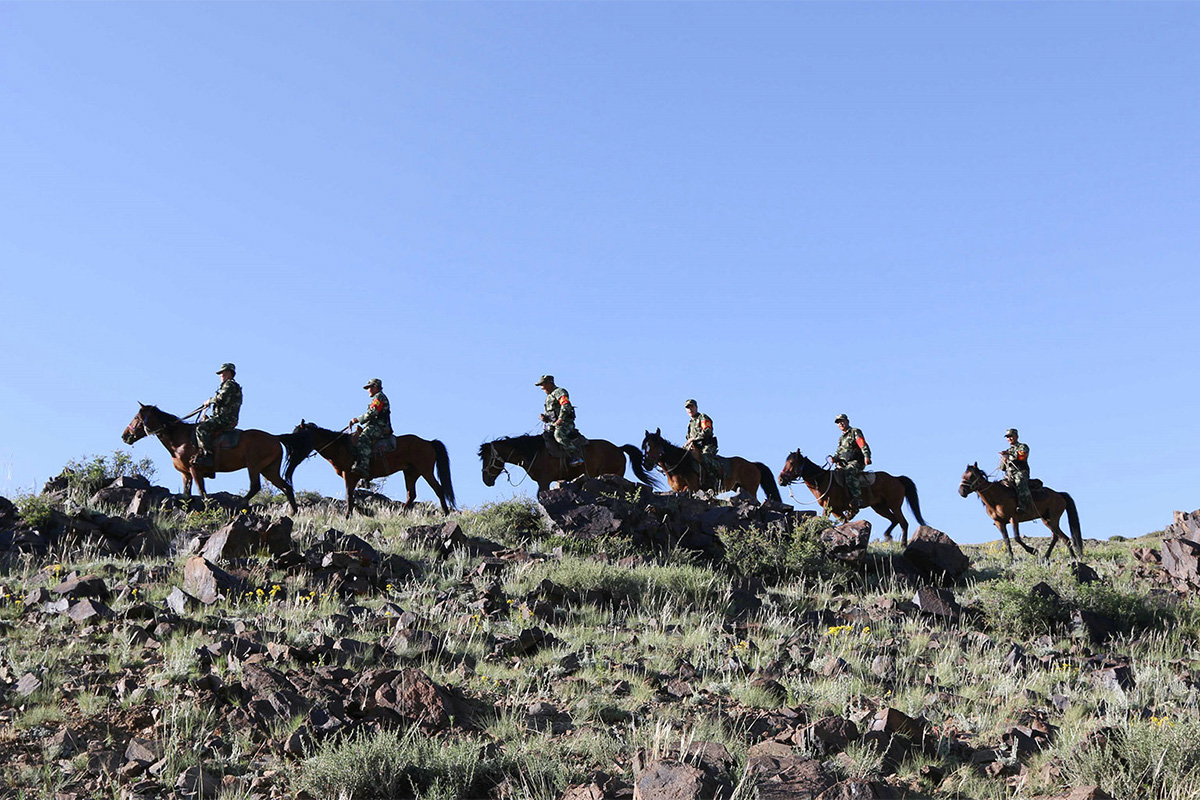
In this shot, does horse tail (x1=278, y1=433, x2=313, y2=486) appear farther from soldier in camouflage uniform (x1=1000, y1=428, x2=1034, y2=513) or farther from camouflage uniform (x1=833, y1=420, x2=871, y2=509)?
soldier in camouflage uniform (x1=1000, y1=428, x2=1034, y2=513)

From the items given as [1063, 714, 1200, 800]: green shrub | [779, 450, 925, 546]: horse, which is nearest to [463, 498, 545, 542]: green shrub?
[779, 450, 925, 546]: horse

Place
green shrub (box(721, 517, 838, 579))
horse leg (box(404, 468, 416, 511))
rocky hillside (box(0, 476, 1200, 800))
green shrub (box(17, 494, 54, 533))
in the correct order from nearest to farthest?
rocky hillside (box(0, 476, 1200, 800)) < green shrub (box(17, 494, 54, 533)) < green shrub (box(721, 517, 838, 579)) < horse leg (box(404, 468, 416, 511))

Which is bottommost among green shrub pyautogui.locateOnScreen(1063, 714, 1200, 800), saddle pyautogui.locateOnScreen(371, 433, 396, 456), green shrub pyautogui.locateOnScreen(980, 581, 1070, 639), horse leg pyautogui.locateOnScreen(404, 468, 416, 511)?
green shrub pyautogui.locateOnScreen(1063, 714, 1200, 800)

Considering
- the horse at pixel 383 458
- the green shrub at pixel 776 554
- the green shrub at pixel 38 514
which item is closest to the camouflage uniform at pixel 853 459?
the green shrub at pixel 776 554

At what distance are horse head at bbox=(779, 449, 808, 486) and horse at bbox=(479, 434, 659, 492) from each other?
11.6 feet

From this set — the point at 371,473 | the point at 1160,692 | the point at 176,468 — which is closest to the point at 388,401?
the point at 371,473

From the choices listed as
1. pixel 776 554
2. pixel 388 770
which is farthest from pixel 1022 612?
pixel 388 770

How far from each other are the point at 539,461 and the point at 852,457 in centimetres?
779

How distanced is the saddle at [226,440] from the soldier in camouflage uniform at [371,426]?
2.48 metres

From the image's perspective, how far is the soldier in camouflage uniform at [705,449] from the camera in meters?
24.6

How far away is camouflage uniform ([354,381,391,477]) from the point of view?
22375mm

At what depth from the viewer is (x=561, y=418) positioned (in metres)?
22.6

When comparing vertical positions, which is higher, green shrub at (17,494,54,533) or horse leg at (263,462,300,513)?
horse leg at (263,462,300,513)

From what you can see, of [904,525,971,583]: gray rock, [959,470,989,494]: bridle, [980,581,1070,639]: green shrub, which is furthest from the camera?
[959,470,989,494]: bridle
